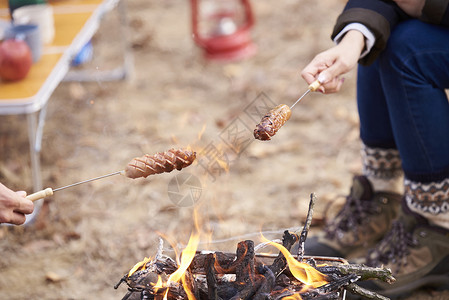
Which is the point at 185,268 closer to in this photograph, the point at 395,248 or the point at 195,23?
the point at 395,248

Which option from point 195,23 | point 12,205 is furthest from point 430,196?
point 195,23

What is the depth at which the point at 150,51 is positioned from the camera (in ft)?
16.6

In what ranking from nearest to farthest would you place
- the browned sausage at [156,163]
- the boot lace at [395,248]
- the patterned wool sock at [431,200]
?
1. the browned sausage at [156,163]
2. the patterned wool sock at [431,200]
3. the boot lace at [395,248]

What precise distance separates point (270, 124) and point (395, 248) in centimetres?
95

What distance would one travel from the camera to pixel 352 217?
99.6 inches

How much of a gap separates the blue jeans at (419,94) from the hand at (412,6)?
5 centimetres

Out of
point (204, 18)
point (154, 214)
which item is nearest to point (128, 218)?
point (154, 214)

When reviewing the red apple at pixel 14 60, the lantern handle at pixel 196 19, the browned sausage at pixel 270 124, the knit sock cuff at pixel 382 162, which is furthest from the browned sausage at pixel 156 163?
the lantern handle at pixel 196 19

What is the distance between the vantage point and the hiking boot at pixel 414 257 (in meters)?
2.25

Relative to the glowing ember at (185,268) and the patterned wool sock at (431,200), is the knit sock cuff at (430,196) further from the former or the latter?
the glowing ember at (185,268)

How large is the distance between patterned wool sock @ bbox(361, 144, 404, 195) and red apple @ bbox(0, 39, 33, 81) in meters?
1.84

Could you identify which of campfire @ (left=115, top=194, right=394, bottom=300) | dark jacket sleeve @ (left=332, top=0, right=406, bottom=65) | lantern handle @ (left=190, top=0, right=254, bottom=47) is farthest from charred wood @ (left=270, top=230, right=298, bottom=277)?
lantern handle @ (left=190, top=0, right=254, bottom=47)

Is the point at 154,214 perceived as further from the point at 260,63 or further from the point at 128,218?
the point at 260,63

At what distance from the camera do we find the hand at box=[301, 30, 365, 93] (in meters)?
1.92
